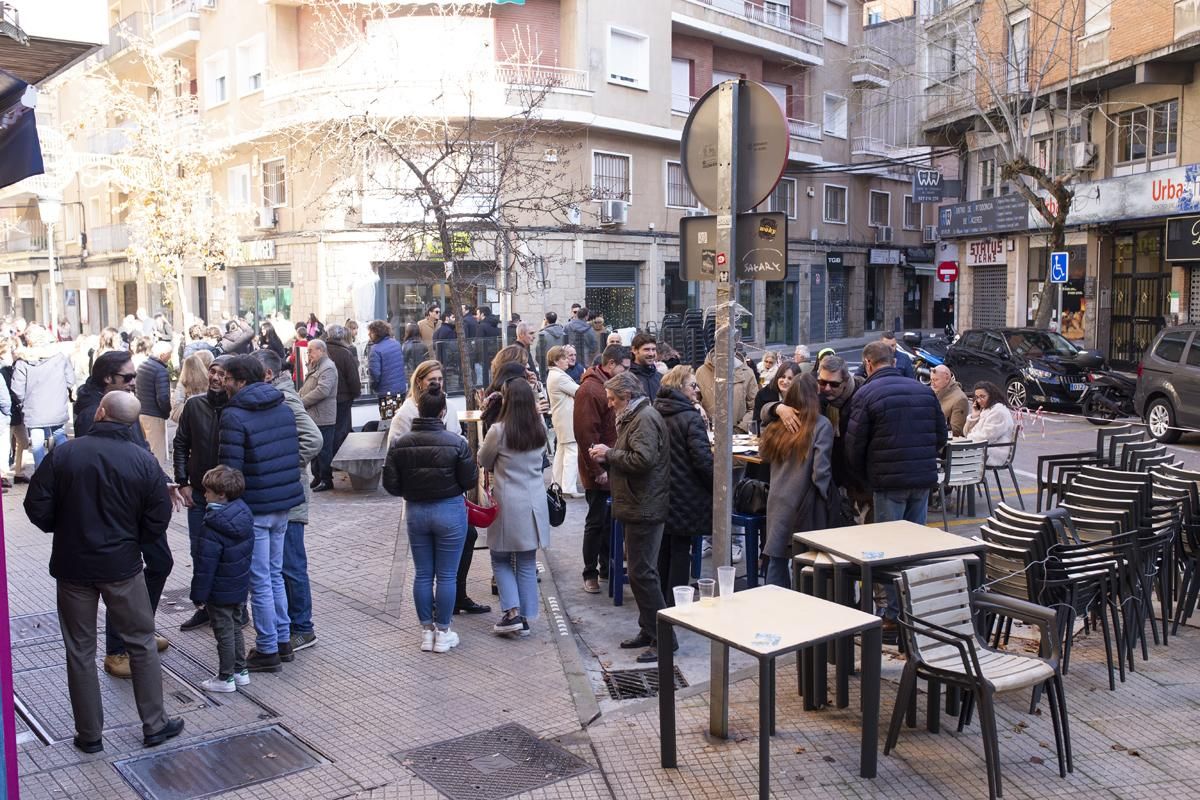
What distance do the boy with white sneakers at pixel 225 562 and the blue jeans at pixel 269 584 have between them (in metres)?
0.24

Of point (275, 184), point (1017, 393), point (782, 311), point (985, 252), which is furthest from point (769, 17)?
point (1017, 393)

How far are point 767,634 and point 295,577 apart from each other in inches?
137

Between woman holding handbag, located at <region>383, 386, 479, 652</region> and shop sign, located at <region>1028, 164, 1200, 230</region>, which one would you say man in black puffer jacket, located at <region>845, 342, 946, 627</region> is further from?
shop sign, located at <region>1028, 164, 1200, 230</region>

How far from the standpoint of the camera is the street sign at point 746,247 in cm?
494

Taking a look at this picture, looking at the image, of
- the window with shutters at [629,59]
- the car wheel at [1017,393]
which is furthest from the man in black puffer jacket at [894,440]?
the window with shutters at [629,59]

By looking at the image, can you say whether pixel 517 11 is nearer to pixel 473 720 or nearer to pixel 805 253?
pixel 805 253

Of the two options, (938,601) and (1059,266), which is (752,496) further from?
(1059,266)

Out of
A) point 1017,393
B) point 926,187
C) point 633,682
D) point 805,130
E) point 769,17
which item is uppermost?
point 769,17

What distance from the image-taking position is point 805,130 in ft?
117

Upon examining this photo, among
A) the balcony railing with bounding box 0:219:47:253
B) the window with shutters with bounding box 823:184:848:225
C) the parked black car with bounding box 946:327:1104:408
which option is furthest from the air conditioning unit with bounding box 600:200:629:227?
the balcony railing with bounding box 0:219:47:253

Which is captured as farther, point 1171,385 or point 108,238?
point 108,238

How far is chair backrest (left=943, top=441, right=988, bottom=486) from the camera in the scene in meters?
9.43

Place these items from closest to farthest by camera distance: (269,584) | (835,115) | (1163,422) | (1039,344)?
(269,584), (1163,422), (1039,344), (835,115)

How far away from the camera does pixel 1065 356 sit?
18594 millimetres
